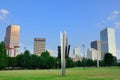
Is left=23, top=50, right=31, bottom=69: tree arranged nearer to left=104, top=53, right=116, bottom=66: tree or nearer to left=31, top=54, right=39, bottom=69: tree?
left=31, top=54, right=39, bottom=69: tree

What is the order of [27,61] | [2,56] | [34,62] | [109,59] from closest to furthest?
[2,56] → [27,61] → [34,62] → [109,59]

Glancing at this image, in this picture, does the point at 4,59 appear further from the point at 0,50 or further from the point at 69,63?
the point at 69,63

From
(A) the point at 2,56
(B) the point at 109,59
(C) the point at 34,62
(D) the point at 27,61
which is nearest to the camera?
(A) the point at 2,56

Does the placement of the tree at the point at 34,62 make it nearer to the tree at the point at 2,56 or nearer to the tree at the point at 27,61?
the tree at the point at 27,61

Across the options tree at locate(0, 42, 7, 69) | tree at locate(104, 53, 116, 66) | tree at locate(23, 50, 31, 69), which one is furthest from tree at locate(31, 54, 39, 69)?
tree at locate(104, 53, 116, 66)

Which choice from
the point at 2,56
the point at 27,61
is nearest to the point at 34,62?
the point at 27,61

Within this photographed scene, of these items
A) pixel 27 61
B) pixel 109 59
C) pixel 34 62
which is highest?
pixel 109 59

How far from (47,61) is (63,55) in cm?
9820

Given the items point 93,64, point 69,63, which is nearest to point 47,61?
point 69,63

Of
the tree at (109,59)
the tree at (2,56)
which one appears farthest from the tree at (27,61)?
the tree at (109,59)

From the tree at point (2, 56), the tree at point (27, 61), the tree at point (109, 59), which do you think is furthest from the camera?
the tree at point (109, 59)

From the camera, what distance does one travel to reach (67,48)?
4725 centimetres

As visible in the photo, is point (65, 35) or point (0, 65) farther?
point (0, 65)

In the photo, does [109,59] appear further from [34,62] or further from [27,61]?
[27,61]
